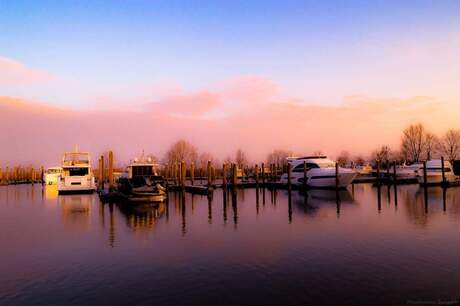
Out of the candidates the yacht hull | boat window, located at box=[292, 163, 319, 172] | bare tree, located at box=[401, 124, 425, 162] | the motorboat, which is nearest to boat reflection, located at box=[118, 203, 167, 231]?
the yacht hull

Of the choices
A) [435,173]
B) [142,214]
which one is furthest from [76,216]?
[435,173]

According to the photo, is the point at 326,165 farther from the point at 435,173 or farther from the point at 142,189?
the point at 142,189

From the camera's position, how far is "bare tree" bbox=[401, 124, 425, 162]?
85.3 meters

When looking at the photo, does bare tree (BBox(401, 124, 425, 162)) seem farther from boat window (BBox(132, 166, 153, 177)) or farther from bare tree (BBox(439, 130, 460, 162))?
boat window (BBox(132, 166, 153, 177))

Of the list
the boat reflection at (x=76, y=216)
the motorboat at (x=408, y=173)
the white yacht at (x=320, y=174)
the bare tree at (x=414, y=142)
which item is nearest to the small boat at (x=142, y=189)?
the boat reflection at (x=76, y=216)

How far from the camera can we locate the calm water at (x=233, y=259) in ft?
31.7

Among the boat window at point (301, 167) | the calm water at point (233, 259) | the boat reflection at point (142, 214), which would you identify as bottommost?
the calm water at point (233, 259)

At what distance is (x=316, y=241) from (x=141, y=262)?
273 inches

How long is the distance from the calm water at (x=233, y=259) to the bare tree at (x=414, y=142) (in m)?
67.4

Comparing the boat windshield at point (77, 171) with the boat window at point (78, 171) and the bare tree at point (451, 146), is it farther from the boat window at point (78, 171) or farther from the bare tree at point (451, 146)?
the bare tree at point (451, 146)

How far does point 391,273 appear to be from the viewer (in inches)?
439

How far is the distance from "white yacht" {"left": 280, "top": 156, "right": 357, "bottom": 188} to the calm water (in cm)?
1757

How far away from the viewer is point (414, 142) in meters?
86.0

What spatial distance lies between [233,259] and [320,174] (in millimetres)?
31057
